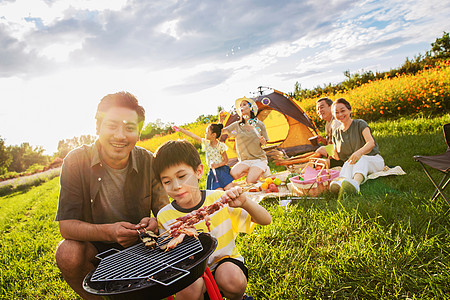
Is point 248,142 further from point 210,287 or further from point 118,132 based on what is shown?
point 210,287

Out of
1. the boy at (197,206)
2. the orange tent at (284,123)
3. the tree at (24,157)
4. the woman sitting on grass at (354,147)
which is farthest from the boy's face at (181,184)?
the tree at (24,157)

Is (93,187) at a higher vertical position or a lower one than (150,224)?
higher

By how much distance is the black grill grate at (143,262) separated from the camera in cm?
124

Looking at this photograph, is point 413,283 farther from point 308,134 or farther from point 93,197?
point 308,134

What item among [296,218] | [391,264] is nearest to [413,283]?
[391,264]

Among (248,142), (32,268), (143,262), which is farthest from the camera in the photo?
(248,142)

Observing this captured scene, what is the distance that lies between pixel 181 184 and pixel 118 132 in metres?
0.67

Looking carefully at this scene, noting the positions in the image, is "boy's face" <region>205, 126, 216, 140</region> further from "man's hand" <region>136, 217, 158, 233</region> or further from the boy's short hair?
"man's hand" <region>136, 217, 158, 233</region>

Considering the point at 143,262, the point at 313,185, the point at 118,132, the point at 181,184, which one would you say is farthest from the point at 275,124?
the point at 143,262

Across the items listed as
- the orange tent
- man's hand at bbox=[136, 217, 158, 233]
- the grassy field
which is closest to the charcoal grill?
man's hand at bbox=[136, 217, 158, 233]

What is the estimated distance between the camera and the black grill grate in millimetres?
1242

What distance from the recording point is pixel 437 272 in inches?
76.5

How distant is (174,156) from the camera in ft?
6.08

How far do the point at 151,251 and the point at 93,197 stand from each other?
92 centimetres
